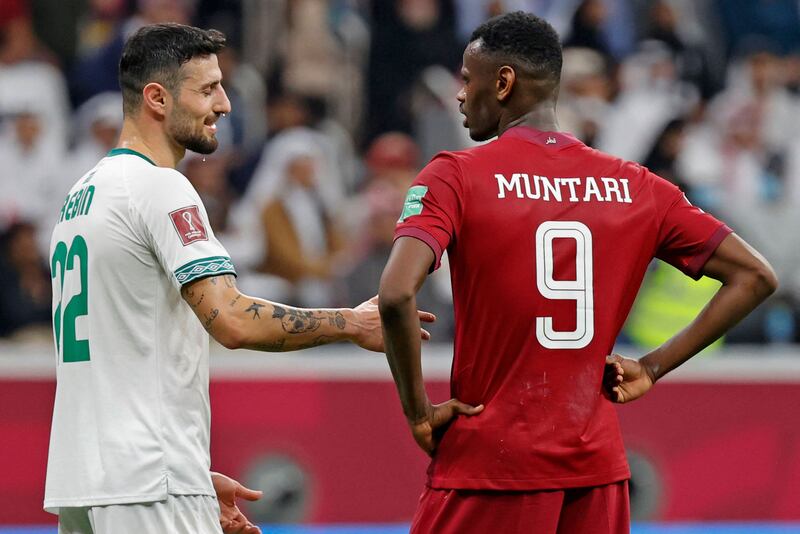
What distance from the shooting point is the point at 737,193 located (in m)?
10.1

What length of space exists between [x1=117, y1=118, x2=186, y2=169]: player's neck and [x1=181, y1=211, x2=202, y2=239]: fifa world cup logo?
288 millimetres

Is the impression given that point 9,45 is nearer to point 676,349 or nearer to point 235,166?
point 235,166

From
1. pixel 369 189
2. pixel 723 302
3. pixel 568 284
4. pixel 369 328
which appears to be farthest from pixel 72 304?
pixel 369 189

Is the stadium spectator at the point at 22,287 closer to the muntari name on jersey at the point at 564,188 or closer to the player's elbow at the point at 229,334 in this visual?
the player's elbow at the point at 229,334

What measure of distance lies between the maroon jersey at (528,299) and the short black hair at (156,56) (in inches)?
30.2

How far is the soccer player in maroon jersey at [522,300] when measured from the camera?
3539 millimetres

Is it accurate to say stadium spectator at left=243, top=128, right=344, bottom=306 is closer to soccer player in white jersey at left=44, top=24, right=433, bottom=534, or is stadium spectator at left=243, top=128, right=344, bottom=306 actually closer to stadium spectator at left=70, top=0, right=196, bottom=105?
stadium spectator at left=70, top=0, right=196, bottom=105

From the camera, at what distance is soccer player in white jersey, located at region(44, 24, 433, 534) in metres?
3.42

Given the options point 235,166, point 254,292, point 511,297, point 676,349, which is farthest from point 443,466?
point 235,166

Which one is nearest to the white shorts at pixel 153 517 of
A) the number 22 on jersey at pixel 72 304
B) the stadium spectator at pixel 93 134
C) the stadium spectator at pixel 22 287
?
the number 22 on jersey at pixel 72 304

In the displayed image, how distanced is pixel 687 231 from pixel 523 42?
73 cm

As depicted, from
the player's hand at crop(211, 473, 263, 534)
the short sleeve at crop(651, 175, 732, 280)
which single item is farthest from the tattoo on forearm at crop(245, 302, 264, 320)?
the short sleeve at crop(651, 175, 732, 280)

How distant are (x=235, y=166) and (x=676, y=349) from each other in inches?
251

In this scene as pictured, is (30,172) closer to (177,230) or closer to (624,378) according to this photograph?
(177,230)
